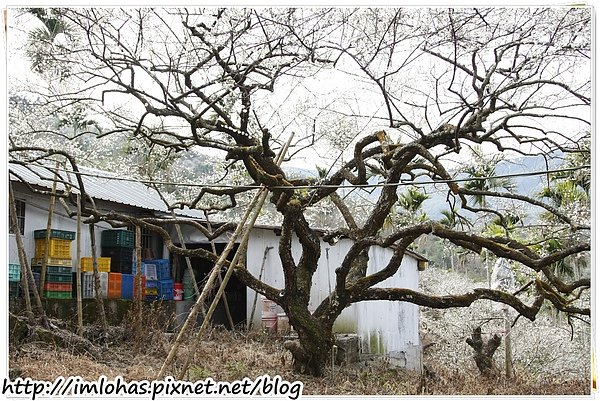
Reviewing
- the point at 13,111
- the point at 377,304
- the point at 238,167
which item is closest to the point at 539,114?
the point at 377,304

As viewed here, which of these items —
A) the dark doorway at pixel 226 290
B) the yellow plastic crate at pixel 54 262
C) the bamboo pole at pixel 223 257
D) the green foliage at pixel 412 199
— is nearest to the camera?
the bamboo pole at pixel 223 257

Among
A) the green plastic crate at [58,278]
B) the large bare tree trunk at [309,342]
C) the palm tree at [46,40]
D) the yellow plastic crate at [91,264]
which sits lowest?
the large bare tree trunk at [309,342]

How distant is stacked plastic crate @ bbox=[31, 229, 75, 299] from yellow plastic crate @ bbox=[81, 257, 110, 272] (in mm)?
295

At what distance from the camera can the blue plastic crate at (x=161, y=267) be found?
409 inches

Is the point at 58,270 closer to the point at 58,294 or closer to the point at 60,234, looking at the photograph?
the point at 58,294

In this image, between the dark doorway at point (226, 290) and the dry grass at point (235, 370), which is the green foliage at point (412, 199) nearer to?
the dark doorway at point (226, 290)

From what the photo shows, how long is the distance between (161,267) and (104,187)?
151 centimetres

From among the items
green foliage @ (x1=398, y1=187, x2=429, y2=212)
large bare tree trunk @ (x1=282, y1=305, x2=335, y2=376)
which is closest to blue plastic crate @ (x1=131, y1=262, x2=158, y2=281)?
large bare tree trunk @ (x1=282, y1=305, x2=335, y2=376)

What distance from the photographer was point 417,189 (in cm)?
1414

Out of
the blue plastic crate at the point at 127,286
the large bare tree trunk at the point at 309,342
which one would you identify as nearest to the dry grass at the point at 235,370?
the large bare tree trunk at the point at 309,342

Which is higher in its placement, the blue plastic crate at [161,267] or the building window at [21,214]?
the building window at [21,214]

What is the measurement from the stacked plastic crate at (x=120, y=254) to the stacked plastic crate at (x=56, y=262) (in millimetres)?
929

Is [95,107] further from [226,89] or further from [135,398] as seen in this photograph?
[135,398]

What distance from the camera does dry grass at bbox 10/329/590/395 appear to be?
252 inches
